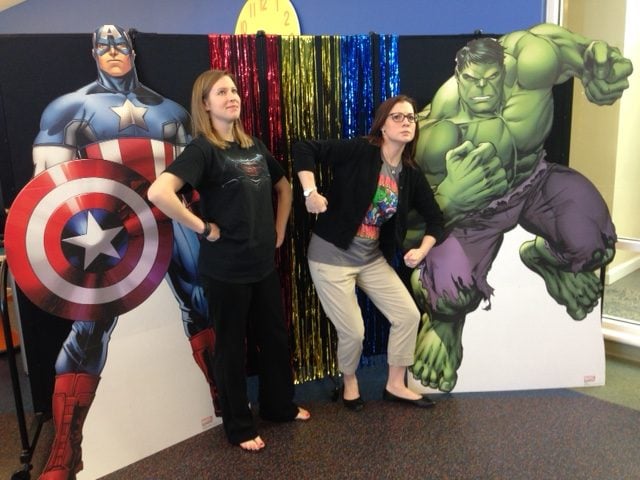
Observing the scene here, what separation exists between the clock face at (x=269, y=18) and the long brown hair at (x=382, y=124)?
1960 millimetres

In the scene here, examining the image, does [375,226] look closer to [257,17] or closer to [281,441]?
[281,441]

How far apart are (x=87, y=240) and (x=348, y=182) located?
1.00 meters

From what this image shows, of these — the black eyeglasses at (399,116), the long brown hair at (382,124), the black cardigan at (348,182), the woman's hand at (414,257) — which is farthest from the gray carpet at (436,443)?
the black eyeglasses at (399,116)

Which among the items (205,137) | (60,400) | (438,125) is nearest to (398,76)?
(438,125)

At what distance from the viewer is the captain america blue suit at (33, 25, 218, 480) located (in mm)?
1881

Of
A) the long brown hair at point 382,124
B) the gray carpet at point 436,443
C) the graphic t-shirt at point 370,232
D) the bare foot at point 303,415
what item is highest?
the long brown hair at point 382,124

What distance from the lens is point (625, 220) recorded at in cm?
337

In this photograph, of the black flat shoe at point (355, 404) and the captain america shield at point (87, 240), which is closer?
the captain america shield at point (87, 240)

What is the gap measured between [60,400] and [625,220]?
3242 millimetres

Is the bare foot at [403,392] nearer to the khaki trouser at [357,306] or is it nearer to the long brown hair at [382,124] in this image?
the khaki trouser at [357,306]

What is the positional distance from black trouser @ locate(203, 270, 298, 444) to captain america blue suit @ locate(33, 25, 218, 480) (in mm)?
373

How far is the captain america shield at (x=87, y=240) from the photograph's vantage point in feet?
5.96

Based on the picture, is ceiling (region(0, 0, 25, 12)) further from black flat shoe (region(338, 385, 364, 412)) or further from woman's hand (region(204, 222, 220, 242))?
black flat shoe (region(338, 385, 364, 412))

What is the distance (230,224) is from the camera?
1.91m
